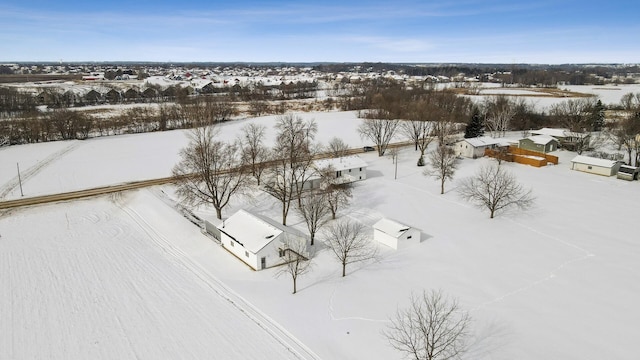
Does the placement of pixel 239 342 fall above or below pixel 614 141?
below

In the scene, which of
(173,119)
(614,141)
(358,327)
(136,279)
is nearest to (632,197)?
(614,141)

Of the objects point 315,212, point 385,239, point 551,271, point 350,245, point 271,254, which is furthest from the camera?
point 315,212

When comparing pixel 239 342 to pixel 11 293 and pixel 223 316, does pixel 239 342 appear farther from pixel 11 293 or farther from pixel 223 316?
pixel 11 293

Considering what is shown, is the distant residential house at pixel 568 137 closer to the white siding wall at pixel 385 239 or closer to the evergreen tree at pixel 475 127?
the evergreen tree at pixel 475 127

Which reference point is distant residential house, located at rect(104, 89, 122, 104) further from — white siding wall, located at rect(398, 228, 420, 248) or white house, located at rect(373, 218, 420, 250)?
white siding wall, located at rect(398, 228, 420, 248)

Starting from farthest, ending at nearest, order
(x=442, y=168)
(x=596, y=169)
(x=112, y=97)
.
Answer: (x=112, y=97)
(x=596, y=169)
(x=442, y=168)

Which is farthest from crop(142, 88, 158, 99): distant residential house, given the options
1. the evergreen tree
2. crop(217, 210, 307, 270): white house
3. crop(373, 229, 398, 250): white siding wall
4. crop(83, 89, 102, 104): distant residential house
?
crop(373, 229, 398, 250): white siding wall

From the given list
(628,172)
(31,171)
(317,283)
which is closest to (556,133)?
(628,172)

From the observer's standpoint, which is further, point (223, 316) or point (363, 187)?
point (363, 187)

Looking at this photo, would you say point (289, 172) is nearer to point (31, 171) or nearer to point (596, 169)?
point (31, 171)
